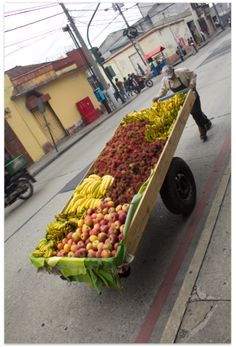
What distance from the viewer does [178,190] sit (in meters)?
5.00

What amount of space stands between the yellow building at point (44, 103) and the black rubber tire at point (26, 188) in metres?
9.07

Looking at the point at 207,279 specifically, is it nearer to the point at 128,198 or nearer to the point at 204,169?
the point at 128,198

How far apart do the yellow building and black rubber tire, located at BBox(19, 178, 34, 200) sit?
907 cm

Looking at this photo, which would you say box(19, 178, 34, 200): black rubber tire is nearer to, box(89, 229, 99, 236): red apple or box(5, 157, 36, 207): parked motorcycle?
box(5, 157, 36, 207): parked motorcycle

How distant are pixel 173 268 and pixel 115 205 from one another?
1056mm

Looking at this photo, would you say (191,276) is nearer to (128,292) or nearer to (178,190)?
(128,292)

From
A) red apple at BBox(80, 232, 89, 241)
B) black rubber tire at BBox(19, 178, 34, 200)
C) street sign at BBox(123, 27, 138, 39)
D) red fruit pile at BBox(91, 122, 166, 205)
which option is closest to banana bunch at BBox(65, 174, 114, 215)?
red fruit pile at BBox(91, 122, 166, 205)

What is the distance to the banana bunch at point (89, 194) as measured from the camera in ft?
16.2

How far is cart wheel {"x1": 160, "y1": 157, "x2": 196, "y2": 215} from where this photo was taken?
4.76 meters

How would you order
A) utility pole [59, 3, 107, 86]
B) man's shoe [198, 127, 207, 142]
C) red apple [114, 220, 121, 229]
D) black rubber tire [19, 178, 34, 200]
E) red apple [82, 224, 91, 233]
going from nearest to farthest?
red apple [114, 220, 121, 229]
red apple [82, 224, 91, 233]
man's shoe [198, 127, 207, 142]
black rubber tire [19, 178, 34, 200]
utility pole [59, 3, 107, 86]

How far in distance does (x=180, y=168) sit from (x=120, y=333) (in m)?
2.42

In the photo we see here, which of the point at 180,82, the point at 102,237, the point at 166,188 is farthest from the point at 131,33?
the point at 102,237

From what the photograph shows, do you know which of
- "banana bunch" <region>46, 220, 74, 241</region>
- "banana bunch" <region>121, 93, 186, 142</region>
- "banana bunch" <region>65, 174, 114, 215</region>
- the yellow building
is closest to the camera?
"banana bunch" <region>46, 220, 74, 241</region>
